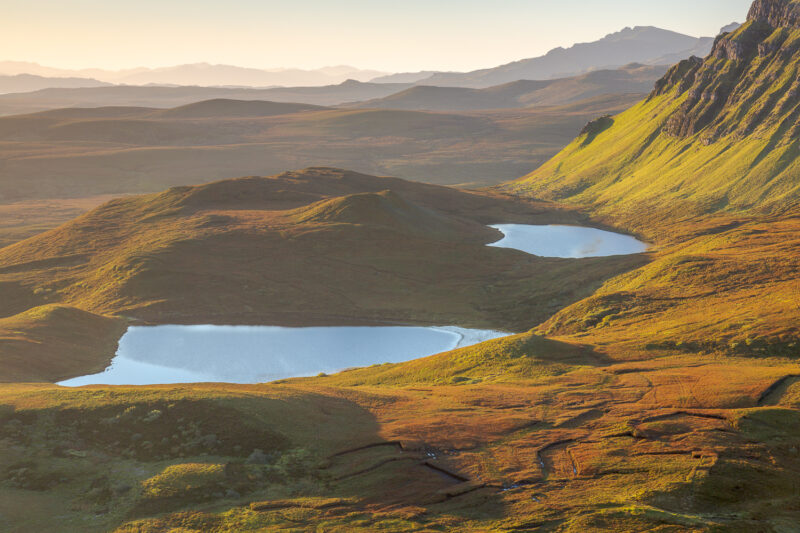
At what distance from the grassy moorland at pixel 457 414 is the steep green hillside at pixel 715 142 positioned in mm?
29616

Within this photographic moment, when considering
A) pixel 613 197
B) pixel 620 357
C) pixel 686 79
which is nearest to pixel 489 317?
pixel 620 357

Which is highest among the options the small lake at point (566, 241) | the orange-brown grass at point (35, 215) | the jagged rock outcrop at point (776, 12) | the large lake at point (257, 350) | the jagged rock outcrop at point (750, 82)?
the jagged rock outcrop at point (776, 12)

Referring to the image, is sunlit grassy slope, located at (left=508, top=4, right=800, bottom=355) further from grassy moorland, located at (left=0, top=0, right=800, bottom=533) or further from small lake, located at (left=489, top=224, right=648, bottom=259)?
small lake, located at (left=489, top=224, right=648, bottom=259)

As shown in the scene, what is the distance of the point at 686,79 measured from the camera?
509 ft

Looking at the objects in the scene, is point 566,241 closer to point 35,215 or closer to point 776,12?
point 776,12

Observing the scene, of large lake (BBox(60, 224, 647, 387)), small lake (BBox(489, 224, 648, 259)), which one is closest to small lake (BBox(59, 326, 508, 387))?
large lake (BBox(60, 224, 647, 387))

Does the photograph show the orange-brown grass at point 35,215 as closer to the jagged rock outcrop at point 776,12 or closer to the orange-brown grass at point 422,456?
the orange-brown grass at point 422,456

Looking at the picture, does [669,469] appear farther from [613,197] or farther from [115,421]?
[613,197]

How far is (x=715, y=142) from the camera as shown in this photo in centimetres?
13012

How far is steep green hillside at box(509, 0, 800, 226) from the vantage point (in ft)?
372

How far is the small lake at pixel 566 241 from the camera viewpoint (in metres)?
104

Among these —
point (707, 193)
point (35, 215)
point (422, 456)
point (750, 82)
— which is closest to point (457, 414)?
point (422, 456)

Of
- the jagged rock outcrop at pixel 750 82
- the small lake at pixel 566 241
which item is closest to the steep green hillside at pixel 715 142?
the jagged rock outcrop at pixel 750 82

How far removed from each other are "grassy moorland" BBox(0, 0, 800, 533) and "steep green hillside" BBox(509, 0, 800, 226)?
29616mm
